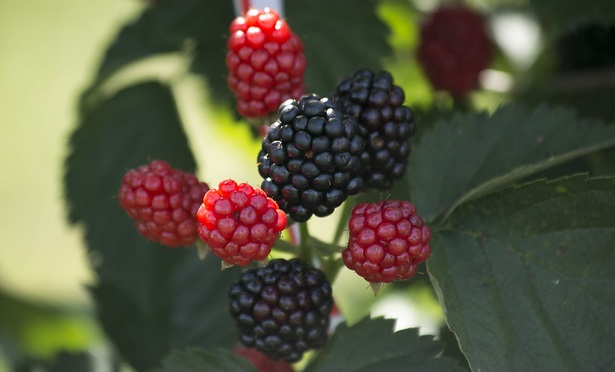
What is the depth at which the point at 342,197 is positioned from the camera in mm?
855

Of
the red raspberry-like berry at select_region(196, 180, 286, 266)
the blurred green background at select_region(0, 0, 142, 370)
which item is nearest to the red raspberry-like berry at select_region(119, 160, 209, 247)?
the red raspberry-like berry at select_region(196, 180, 286, 266)

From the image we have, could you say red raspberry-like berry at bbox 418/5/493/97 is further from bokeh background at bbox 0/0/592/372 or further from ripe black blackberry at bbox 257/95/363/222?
ripe black blackberry at bbox 257/95/363/222

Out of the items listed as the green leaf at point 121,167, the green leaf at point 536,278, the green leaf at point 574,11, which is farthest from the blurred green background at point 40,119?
the green leaf at point 536,278

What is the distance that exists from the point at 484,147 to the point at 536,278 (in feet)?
0.64

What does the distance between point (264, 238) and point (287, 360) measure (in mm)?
204

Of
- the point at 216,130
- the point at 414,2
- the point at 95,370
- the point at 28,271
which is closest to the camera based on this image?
the point at 95,370

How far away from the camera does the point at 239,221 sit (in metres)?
0.80

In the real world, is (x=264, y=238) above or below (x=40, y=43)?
→ below

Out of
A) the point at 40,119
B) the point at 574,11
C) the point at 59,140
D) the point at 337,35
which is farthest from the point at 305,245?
the point at 40,119

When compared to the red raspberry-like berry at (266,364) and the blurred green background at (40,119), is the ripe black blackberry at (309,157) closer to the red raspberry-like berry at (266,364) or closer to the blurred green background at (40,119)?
the red raspberry-like berry at (266,364)

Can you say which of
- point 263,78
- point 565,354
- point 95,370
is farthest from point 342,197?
point 95,370

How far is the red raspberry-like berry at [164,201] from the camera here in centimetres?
89

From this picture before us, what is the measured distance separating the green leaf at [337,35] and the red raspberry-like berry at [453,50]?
0.70 ft

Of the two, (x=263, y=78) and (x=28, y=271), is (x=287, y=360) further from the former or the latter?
(x=28, y=271)
